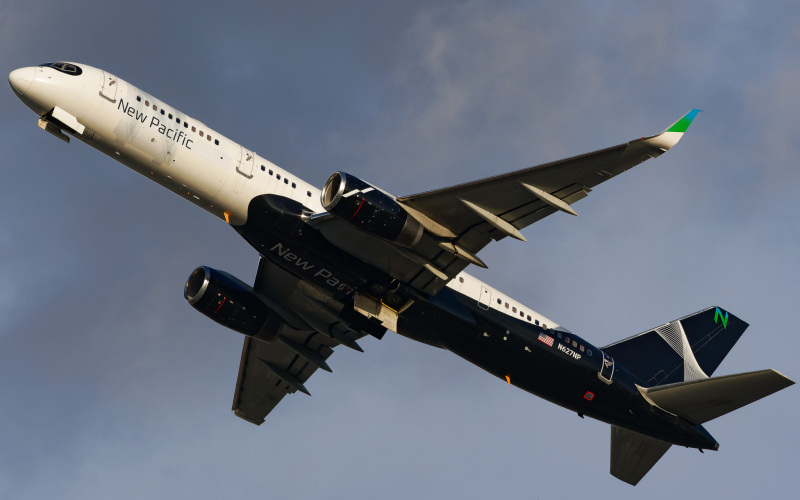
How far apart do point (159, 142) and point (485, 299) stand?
15.7 metres

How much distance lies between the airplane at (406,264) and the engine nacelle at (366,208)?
55 mm

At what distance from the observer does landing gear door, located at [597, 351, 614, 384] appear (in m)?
44.7

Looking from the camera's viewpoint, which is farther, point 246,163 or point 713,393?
point 713,393

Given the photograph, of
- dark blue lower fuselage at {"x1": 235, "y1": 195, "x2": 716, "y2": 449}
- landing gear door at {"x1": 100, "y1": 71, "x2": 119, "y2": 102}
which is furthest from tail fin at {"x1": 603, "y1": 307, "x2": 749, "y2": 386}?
landing gear door at {"x1": 100, "y1": 71, "x2": 119, "y2": 102}

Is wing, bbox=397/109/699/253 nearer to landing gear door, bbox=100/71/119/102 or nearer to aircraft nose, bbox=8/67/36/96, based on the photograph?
landing gear door, bbox=100/71/119/102

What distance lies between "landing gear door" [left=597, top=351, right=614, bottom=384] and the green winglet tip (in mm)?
14487

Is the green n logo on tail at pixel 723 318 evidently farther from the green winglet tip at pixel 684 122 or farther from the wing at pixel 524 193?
the green winglet tip at pixel 684 122

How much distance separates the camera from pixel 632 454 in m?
48.0

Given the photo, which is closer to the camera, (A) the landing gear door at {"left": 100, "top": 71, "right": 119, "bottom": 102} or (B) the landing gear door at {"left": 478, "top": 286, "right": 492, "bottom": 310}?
(A) the landing gear door at {"left": 100, "top": 71, "right": 119, "bottom": 102}

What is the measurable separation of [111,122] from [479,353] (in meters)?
18.8

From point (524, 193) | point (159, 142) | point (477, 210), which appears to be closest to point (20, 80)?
point (159, 142)

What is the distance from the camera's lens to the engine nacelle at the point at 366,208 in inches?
1457

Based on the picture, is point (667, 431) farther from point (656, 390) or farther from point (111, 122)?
point (111, 122)

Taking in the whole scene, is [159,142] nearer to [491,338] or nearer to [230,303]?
[230,303]
